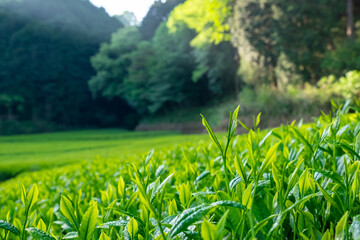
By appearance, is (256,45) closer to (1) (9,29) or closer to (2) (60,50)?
(2) (60,50)

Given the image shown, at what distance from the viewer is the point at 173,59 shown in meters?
26.5

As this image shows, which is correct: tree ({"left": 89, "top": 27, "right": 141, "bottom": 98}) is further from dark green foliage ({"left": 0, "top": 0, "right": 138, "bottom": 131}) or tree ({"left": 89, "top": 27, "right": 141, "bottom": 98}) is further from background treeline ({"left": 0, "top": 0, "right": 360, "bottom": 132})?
dark green foliage ({"left": 0, "top": 0, "right": 138, "bottom": 131})

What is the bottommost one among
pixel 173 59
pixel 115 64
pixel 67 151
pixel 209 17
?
pixel 67 151

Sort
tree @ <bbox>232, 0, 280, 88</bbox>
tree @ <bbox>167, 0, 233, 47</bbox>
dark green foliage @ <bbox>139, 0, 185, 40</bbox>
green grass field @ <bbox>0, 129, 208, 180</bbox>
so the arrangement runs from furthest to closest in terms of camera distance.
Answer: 1. dark green foliage @ <bbox>139, 0, 185, 40</bbox>
2. tree @ <bbox>167, 0, 233, 47</bbox>
3. tree @ <bbox>232, 0, 280, 88</bbox>
4. green grass field @ <bbox>0, 129, 208, 180</bbox>

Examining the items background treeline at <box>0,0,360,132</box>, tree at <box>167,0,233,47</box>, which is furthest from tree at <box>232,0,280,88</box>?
tree at <box>167,0,233,47</box>

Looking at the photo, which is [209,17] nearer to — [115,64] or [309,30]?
[309,30]

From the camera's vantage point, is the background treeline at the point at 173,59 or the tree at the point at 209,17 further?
the tree at the point at 209,17

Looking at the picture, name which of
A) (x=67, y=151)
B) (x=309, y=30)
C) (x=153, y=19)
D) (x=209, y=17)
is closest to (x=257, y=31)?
(x=309, y=30)

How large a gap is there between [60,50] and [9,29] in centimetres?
563

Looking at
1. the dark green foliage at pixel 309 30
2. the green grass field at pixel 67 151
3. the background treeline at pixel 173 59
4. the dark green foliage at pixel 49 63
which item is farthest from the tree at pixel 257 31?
the dark green foliage at pixel 49 63

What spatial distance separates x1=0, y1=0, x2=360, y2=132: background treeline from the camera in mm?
14586

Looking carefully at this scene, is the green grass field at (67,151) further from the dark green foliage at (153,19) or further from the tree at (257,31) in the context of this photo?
the dark green foliage at (153,19)

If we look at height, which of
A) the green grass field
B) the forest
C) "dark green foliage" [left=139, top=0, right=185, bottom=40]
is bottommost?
the green grass field

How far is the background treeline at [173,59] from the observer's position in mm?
14586
